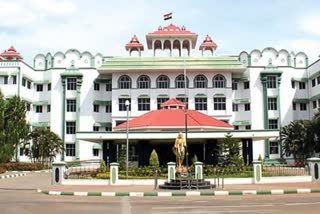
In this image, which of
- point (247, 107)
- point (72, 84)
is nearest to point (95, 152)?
point (72, 84)

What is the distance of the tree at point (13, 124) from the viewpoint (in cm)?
3844

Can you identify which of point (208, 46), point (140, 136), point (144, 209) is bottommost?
point (144, 209)

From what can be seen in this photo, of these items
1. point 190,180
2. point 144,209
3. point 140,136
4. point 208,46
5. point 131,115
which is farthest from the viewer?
point 208,46

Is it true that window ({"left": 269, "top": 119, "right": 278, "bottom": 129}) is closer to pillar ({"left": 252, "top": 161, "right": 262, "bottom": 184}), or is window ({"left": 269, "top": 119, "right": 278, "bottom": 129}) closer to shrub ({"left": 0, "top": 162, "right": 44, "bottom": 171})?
shrub ({"left": 0, "top": 162, "right": 44, "bottom": 171})

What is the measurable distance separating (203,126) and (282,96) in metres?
19.6

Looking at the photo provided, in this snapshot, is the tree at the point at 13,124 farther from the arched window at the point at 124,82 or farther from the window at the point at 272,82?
the window at the point at 272,82

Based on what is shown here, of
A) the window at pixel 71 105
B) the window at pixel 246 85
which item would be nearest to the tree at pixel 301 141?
the window at pixel 246 85

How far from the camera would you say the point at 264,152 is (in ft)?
161

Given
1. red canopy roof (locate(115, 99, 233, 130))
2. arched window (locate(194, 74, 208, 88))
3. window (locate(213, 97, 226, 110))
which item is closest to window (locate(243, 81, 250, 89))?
window (locate(213, 97, 226, 110))

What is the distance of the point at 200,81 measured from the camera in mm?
50031

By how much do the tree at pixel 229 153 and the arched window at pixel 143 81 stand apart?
774 inches

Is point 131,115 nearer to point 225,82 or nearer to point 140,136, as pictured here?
point 225,82

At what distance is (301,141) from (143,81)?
18.1m

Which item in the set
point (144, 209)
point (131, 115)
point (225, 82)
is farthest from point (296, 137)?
point (144, 209)
